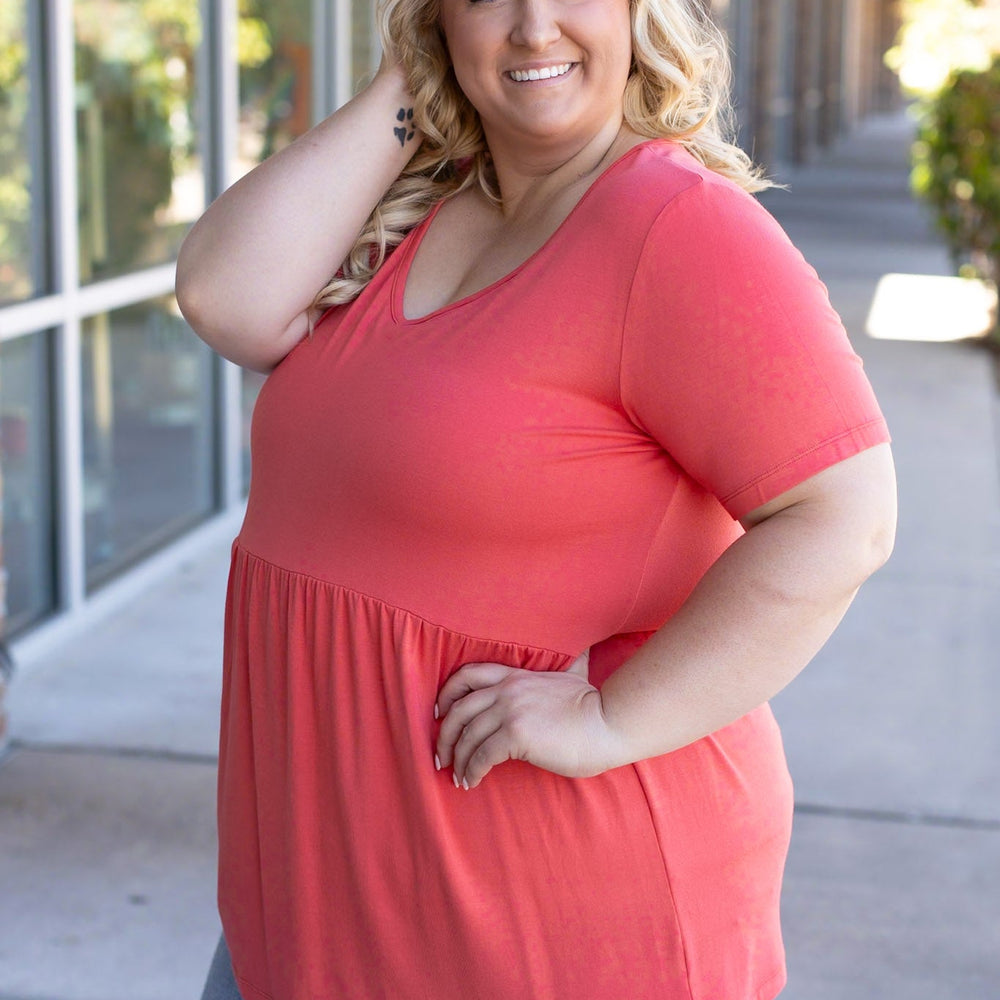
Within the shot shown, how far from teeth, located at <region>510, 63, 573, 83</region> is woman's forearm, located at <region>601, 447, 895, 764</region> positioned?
0.49 meters

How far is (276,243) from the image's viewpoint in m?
1.50

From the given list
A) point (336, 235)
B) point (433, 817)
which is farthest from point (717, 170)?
point (433, 817)

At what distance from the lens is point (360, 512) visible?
4.50ft

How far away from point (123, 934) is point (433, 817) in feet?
5.84

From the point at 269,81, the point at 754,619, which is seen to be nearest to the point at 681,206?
the point at 754,619

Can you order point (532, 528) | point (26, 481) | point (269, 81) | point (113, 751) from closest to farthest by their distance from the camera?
point (532, 528) < point (113, 751) < point (26, 481) < point (269, 81)

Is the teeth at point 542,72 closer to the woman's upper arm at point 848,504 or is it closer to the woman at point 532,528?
the woman at point 532,528

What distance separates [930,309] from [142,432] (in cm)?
721

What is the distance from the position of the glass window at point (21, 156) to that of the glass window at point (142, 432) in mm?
462

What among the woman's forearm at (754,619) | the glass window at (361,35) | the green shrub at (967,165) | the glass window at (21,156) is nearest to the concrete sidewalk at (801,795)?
the glass window at (21,156)

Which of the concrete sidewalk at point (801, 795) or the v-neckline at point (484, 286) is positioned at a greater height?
the v-neckline at point (484, 286)

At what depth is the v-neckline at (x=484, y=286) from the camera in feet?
4.38

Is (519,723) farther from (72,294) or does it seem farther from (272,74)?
(272,74)

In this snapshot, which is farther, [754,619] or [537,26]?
[537,26]
